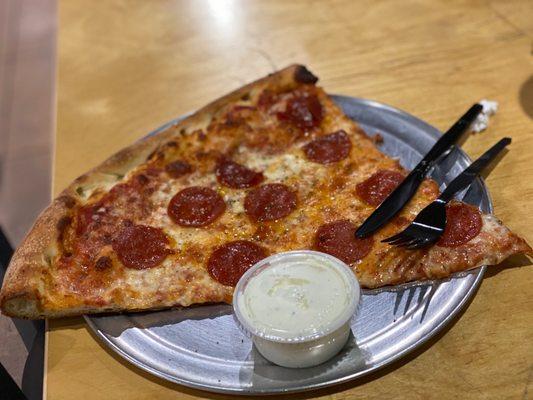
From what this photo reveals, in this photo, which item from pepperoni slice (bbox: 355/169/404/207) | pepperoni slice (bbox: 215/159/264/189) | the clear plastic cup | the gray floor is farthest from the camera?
the gray floor

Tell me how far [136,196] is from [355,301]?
1032 millimetres

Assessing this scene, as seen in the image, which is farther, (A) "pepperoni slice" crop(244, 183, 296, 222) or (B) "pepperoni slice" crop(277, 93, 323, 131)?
(B) "pepperoni slice" crop(277, 93, 323, 131)

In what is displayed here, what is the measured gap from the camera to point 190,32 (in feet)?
12.0

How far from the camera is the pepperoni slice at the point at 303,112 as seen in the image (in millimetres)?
2650

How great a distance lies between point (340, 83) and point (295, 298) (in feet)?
5.13

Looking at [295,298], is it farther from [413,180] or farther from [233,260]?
[413,180]

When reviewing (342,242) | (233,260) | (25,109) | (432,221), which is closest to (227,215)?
(233,260)

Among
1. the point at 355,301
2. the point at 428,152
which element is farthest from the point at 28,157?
the point at 355,301

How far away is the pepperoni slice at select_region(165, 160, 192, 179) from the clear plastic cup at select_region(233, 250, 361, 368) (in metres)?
0.77

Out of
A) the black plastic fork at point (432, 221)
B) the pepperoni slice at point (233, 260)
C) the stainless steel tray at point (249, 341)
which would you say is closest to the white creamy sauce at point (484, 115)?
the black plastic fork at point (432, 221)

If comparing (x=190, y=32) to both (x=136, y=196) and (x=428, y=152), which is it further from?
(x=428, y=152)

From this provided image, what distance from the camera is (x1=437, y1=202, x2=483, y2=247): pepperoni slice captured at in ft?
6.54

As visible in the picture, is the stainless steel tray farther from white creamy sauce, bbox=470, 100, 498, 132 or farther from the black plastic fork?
white creamy sauce, bbox=470, 100, 498, 132

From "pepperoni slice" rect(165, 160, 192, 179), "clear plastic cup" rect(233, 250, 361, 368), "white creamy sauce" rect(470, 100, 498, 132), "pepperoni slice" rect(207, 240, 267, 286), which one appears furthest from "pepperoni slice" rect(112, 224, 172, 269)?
"white creamy sauce" rect(470, 100, 498, 132)
